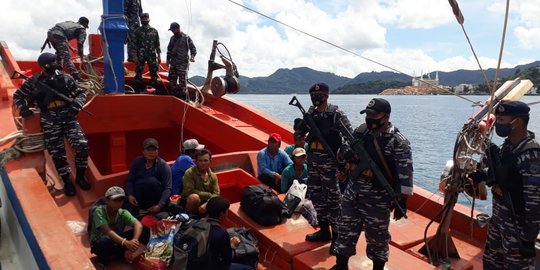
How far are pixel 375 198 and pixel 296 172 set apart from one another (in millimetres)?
1839

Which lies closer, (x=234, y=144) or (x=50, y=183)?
(x=50, y=183)

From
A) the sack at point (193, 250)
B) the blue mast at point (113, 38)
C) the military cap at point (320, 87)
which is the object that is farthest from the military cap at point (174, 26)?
the sack at point (193, 250)

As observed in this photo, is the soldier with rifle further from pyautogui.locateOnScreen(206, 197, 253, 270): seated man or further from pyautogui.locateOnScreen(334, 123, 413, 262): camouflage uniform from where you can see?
pyautogui.locateOnScreen(206, 197, 253, 270): seated man

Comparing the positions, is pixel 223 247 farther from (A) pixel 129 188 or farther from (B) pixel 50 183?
(B) pixel 50 183

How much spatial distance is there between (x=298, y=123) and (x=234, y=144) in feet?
8.73

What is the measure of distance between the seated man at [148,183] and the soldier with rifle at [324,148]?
4.70 ft

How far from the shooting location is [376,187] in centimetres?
298

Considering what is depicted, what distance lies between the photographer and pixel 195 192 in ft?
13.3

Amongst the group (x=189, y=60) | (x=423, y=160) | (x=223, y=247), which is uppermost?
(x=189, y=60)

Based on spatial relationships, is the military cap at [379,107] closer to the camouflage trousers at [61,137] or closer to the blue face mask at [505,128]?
the blue face mask at [505,128]

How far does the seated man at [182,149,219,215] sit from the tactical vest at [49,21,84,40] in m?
4.41

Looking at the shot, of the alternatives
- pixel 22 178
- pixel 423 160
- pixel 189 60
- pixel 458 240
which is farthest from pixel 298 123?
pixel 423 160

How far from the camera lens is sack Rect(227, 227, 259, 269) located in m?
3.26

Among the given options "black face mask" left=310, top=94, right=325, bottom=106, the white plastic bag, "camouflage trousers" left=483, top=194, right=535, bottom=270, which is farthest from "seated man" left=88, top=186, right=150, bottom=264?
"camouflage trousers" left=483, top=194, right=535, bottom=270
